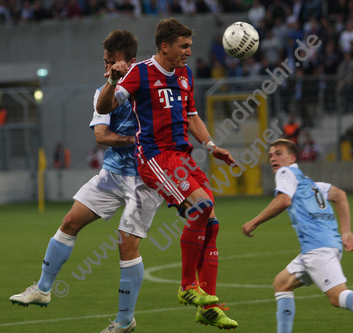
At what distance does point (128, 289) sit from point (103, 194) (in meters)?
0.88

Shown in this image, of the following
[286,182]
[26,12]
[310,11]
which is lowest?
[286,182]

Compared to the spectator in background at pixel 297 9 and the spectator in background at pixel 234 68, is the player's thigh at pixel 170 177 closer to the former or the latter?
the spectator in background at pixel 234 68

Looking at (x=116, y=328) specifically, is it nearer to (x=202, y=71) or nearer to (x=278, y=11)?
(x=202, y=71)

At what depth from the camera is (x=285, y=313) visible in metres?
5.13

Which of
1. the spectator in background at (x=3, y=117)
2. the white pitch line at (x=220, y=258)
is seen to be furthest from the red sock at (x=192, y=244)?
the spectator in background at (x=3, y=117)

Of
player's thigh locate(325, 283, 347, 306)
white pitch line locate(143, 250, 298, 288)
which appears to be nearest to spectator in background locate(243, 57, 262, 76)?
white pitch line locate(143, 250, 298, 288)

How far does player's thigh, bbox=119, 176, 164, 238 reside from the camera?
227 inches

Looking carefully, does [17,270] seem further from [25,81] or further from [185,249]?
[25,81]

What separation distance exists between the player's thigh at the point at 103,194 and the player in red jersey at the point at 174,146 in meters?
0.44

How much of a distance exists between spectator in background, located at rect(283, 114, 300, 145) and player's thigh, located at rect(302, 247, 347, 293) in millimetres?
14586

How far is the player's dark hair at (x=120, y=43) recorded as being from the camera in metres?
5.93

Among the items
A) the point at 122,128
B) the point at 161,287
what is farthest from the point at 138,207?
the point at 161,287

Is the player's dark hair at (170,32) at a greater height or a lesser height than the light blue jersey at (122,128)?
greater

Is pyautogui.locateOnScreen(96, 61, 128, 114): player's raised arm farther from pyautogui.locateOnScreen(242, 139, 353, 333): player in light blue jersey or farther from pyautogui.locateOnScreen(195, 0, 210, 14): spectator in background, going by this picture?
pyautogui.locateOnScreen(195, 0, 210, 14): spectator in background
